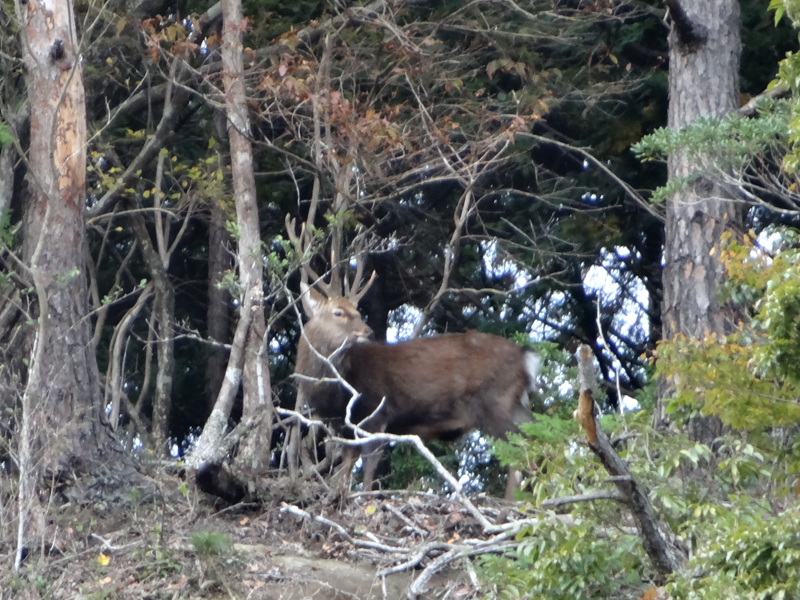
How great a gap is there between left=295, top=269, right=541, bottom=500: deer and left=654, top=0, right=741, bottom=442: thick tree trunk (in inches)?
71.3

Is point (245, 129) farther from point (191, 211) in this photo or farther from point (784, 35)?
point (784, 35)

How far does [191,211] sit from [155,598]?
5364mm

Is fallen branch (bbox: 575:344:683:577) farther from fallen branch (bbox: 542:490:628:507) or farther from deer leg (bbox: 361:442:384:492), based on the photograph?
deer leg (bbox: 361:442:384:492)

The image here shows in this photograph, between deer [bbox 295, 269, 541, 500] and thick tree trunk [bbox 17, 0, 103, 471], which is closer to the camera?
thick tree trunk [bbox 17, 0, 103, 471]

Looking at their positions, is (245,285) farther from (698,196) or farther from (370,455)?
(698,196)

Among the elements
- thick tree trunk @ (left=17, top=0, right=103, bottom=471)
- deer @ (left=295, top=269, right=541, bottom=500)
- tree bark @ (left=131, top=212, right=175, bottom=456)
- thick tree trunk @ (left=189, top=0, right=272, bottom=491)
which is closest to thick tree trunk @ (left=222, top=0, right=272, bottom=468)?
thick tree trunk @ (left=189, top=0, right=272, bottom=491)

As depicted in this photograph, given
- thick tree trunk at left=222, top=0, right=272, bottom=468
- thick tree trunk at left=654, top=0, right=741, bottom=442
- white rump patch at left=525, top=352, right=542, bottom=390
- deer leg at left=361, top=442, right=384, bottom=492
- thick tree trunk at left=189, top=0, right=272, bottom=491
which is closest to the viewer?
thick tree trunk at left=654, top=0, right=741, bottom=442

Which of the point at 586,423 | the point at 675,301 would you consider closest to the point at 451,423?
the point at 675,301

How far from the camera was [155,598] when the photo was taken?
586 centimetres

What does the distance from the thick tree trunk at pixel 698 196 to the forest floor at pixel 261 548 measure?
6.67 feet

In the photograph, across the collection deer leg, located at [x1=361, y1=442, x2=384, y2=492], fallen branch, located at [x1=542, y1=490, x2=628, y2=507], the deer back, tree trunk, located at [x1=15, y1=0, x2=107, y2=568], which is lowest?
deer leg, located at [x1=361, y1=442, x2=384, y2=492]

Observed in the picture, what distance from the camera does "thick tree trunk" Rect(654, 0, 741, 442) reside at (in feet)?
25.2

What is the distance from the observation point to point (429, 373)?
9.39m

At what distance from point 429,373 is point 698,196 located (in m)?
2.91
